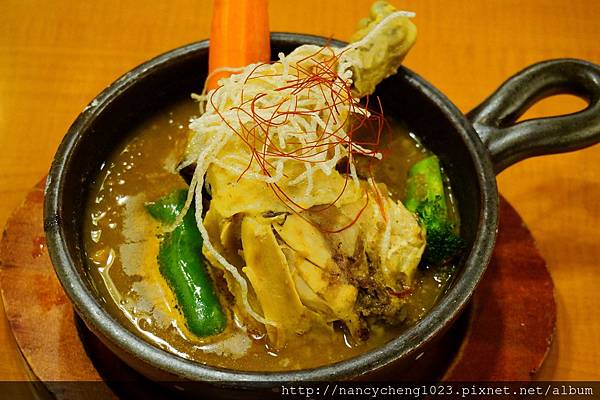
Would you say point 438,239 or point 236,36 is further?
point 236,36

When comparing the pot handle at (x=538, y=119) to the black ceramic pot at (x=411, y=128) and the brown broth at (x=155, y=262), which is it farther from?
the brown broth at (x=155, y=262)

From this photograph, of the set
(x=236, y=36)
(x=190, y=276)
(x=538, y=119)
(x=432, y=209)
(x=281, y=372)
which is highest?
(x=236, y=36)

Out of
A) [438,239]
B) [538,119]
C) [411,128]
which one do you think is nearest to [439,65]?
[411,128]

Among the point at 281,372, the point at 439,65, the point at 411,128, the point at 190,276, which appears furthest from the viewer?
the point at 439,65

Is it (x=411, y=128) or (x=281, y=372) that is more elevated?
(x=411, y=128)

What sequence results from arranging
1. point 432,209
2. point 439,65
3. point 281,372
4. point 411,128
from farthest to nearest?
point 439,65 → point 411,128 → point 432,209 → point 281,372

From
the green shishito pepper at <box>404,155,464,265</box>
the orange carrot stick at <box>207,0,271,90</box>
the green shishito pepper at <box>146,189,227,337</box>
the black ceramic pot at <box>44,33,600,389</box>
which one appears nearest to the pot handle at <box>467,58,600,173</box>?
the black ceramic pot at <box>44,33,600,389</box>

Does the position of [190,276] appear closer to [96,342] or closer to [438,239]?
[96,342]

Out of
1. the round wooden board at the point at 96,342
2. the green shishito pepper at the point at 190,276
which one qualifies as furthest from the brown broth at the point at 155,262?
the round wooden board at the point at 96,342
